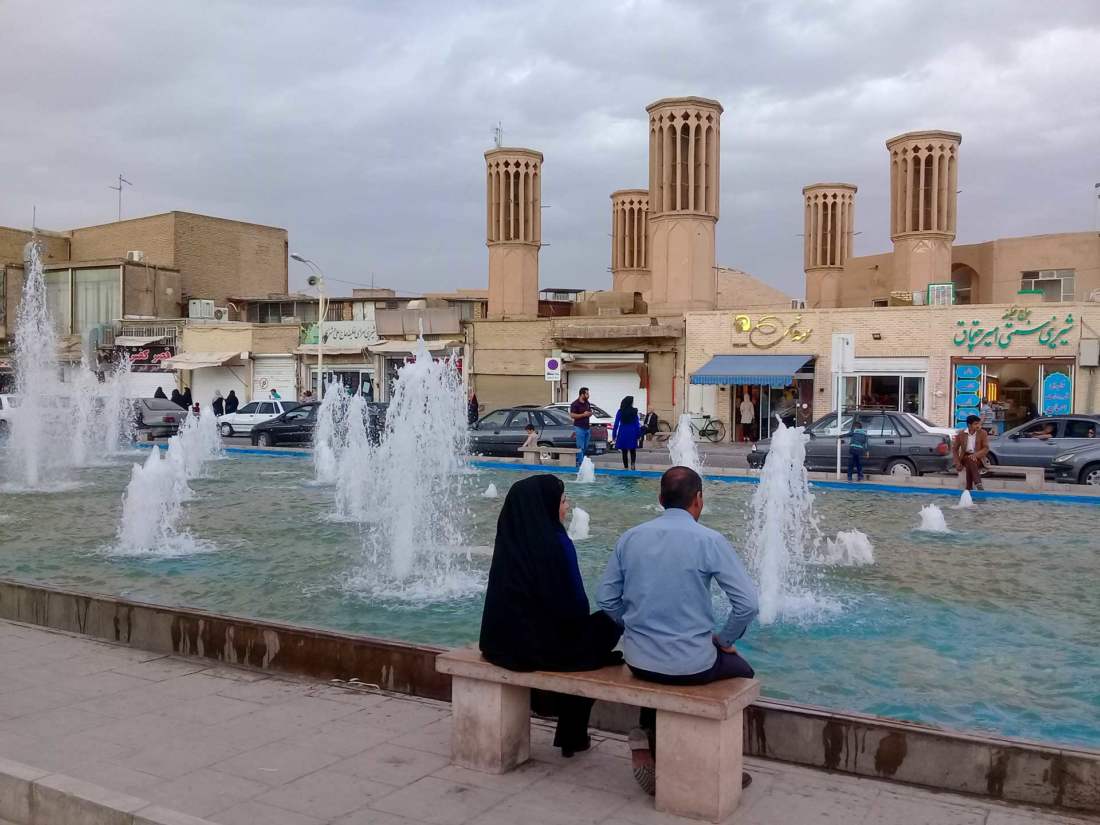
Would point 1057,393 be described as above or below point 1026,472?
above

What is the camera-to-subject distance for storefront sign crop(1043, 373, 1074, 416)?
29.9 meters

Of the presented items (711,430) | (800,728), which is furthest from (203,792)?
(711,430)

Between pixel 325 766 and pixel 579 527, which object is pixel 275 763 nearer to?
pixel 325 766

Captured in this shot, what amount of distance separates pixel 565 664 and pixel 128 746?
2233 mm

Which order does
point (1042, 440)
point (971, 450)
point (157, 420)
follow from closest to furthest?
point (971, 450) → point (1042, 440) → point (157, 420)

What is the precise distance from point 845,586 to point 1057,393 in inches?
919

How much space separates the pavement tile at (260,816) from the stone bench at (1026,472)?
15.9 metres

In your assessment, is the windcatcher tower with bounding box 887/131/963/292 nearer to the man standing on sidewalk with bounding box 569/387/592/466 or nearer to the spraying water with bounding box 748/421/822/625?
the man standing on sidewalk with bounding box 569/387/592/466

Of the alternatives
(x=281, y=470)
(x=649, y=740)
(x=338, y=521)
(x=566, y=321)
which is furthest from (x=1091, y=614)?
(x=566, y=321)

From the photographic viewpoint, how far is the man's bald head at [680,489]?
4.61 meters

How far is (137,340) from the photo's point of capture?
46.5 meters

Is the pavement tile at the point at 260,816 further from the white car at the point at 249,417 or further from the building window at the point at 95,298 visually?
the building window at the point at 95,298

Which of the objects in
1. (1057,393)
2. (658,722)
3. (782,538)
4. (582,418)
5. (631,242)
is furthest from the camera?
(631,242)

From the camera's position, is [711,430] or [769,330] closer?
[769,330]
